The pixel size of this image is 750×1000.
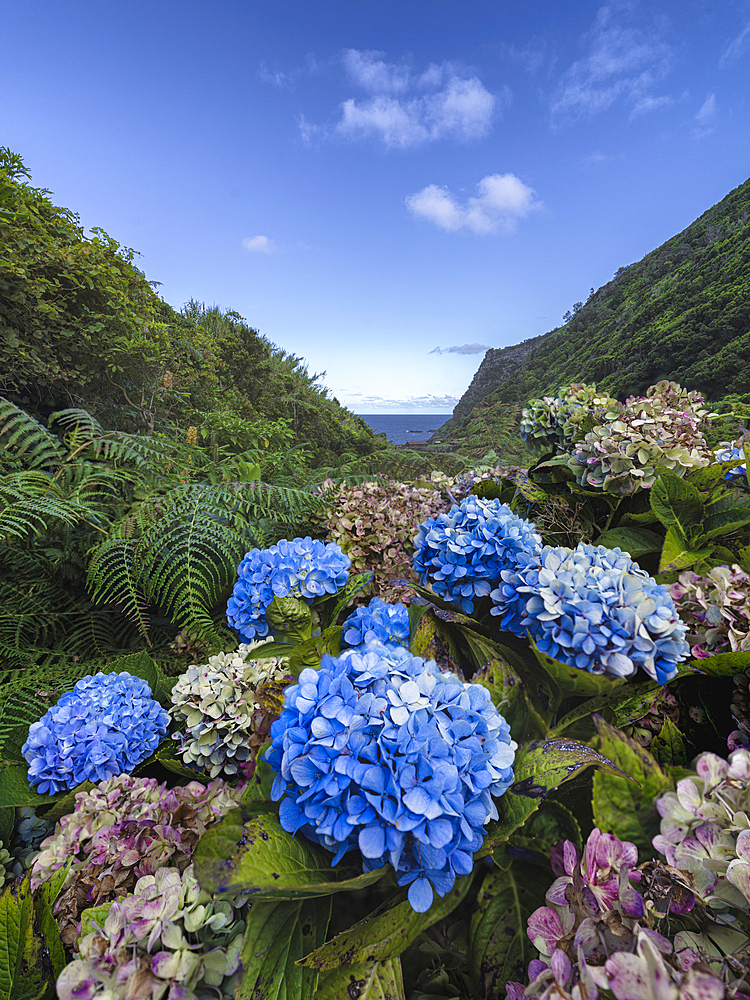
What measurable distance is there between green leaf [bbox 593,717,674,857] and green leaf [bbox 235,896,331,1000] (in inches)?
14.6

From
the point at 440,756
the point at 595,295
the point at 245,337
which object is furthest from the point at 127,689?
the point at 595,295

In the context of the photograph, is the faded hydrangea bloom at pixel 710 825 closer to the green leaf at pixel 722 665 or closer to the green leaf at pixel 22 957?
the green leaf at pixel 722 665

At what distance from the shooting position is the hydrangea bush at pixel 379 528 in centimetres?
184

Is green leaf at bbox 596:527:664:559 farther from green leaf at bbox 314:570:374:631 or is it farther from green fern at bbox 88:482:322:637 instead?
green fern at bbox 88:482:322:637

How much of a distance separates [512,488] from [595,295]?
24.6 meters

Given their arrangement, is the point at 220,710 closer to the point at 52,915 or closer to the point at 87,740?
the point at 87,740

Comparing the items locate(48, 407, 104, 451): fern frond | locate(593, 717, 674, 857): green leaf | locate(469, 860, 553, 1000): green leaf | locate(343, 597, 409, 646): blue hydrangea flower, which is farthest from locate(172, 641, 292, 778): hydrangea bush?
locate(48, 407, 104, 451): fern frond

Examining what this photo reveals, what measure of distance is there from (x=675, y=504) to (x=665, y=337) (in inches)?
590

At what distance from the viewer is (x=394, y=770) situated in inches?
18.5

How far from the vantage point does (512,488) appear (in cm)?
161

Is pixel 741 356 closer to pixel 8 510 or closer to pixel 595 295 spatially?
pixel 595 295

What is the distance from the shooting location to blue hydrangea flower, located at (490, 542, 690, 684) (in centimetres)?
64

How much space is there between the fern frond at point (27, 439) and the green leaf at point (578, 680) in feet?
7.45

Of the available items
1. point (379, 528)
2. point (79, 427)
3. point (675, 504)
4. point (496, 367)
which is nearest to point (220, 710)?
point (379, 528)
